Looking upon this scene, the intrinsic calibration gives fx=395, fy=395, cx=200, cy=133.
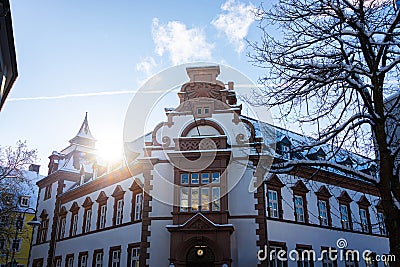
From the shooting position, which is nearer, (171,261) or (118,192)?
(171,261)

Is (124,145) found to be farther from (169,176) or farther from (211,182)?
(211,182)

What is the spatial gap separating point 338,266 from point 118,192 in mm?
14101

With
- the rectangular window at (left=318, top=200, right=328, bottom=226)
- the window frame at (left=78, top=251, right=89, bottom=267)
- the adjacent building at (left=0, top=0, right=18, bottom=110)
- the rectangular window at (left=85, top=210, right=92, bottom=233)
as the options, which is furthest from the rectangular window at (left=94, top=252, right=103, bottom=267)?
the adjacent building at (left=0, top=0, right=18, bottom=110)

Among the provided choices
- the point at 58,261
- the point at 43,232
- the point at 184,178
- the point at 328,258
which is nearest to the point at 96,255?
the point at 58,261

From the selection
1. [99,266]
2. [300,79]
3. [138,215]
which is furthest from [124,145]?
[300,79]

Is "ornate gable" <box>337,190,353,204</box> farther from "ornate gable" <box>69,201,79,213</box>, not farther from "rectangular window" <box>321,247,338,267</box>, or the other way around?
"ornate gable" <box>69,201,79,213</box>

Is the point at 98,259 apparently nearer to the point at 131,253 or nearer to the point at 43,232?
the point at 131,253

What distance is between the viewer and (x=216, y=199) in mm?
19844

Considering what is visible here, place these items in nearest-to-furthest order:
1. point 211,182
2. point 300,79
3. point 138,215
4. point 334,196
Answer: point 300,79 < point 211,182 < point 138,215 < point 334,196

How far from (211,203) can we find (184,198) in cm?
146

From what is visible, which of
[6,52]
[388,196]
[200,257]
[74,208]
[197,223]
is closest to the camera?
[388,196]

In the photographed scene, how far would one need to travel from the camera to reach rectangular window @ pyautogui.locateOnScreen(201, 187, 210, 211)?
19764 mm

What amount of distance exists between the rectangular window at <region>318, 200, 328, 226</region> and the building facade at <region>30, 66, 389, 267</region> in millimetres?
63

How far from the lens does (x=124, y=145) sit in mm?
27516
